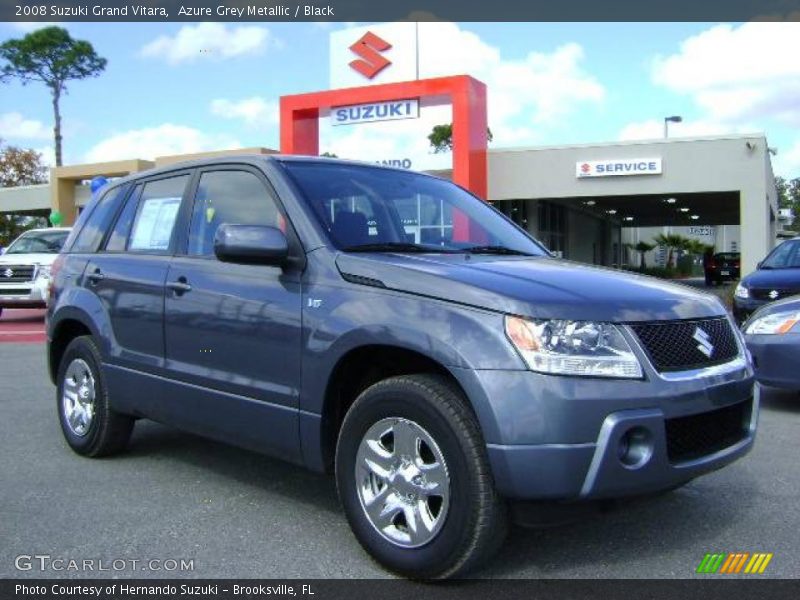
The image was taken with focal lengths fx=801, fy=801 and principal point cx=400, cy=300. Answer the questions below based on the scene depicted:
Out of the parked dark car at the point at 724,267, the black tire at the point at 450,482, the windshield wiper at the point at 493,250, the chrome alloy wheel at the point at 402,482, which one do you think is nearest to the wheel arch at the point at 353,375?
the black tire at the point at 450,482

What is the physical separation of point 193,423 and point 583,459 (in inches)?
89.4

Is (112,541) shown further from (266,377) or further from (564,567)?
(564,567)

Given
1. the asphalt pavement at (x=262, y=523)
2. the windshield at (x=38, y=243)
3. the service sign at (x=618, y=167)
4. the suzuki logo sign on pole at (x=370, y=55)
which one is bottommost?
the asphalt pavement at (x=262, y=523)

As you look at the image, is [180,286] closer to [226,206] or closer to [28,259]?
[226,206]

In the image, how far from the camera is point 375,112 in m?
22.2

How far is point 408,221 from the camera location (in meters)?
4.42

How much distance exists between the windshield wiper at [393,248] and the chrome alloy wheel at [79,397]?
2.34 m

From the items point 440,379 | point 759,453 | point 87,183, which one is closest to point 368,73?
point 759,453

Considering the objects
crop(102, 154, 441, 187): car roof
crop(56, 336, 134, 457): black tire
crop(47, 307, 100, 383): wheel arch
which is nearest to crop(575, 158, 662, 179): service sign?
crop(102, 154, 441, 187): car roof

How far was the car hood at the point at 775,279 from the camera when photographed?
1080 cm

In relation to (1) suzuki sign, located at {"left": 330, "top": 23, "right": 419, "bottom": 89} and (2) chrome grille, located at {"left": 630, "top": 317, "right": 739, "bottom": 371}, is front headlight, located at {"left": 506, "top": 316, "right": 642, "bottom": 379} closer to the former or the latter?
(2) chrome grille, located at {"left": 630, "top": 317, "right": 739, "bottom": 371}

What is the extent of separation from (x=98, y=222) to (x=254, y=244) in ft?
7.64

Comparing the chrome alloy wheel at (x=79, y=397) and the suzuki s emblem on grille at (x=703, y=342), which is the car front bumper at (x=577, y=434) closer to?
the suzuki s emblem on grille at (x=703, y=342)

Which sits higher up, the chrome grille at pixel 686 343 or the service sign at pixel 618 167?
the service sign at pixel 618 167
